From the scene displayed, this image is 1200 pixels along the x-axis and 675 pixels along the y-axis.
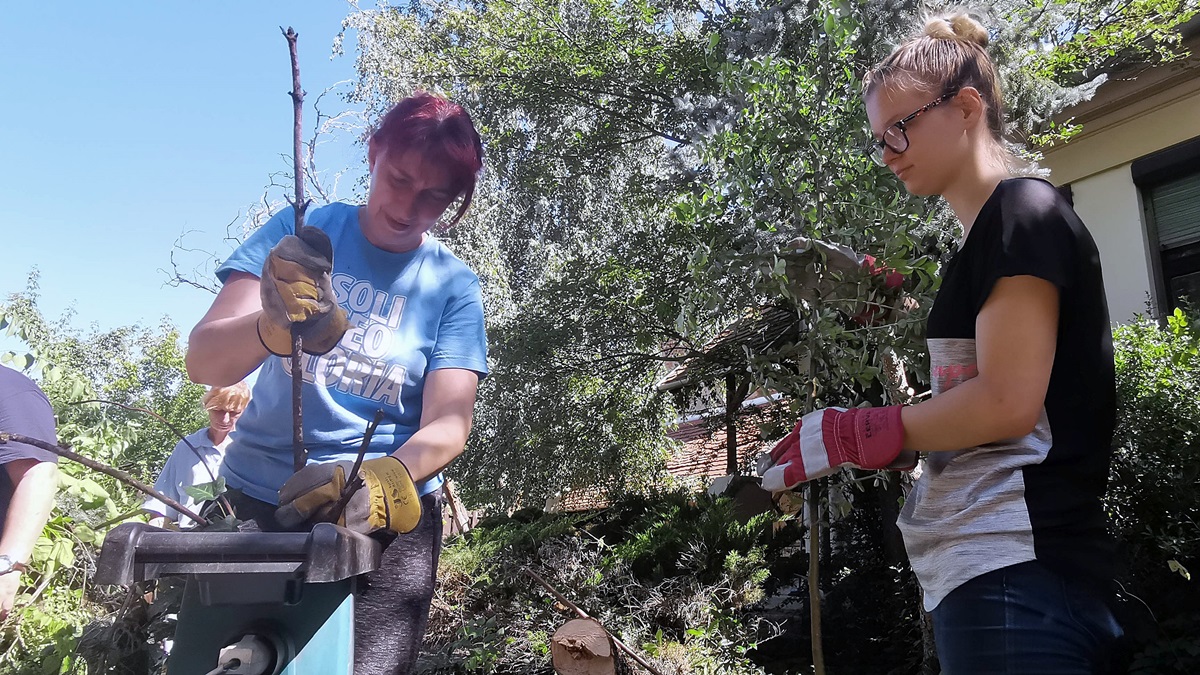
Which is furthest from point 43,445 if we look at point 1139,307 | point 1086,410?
point 1139,307

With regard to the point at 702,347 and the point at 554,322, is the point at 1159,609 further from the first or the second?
the point at 554,322

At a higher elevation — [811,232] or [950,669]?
[811,232]

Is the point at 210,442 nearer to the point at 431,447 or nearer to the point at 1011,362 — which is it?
the point at 431,447

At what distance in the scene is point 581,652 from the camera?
3.55 meters

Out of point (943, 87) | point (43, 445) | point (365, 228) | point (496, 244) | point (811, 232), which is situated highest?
point (496, 244)

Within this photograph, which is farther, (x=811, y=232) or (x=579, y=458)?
(x=579, y=458)

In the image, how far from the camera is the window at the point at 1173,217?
191 inches

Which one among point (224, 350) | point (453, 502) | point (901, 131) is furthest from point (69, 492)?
point (453, 502)

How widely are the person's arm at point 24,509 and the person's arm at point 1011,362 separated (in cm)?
205

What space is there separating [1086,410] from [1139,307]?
4.91m

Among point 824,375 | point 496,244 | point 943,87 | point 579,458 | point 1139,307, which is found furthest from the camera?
point 496,244

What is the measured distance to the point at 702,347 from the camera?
5.16m

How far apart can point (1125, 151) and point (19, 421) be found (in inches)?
241

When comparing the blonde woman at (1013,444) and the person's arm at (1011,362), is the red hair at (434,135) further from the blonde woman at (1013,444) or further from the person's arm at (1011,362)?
the person's arm at (1011,362)
